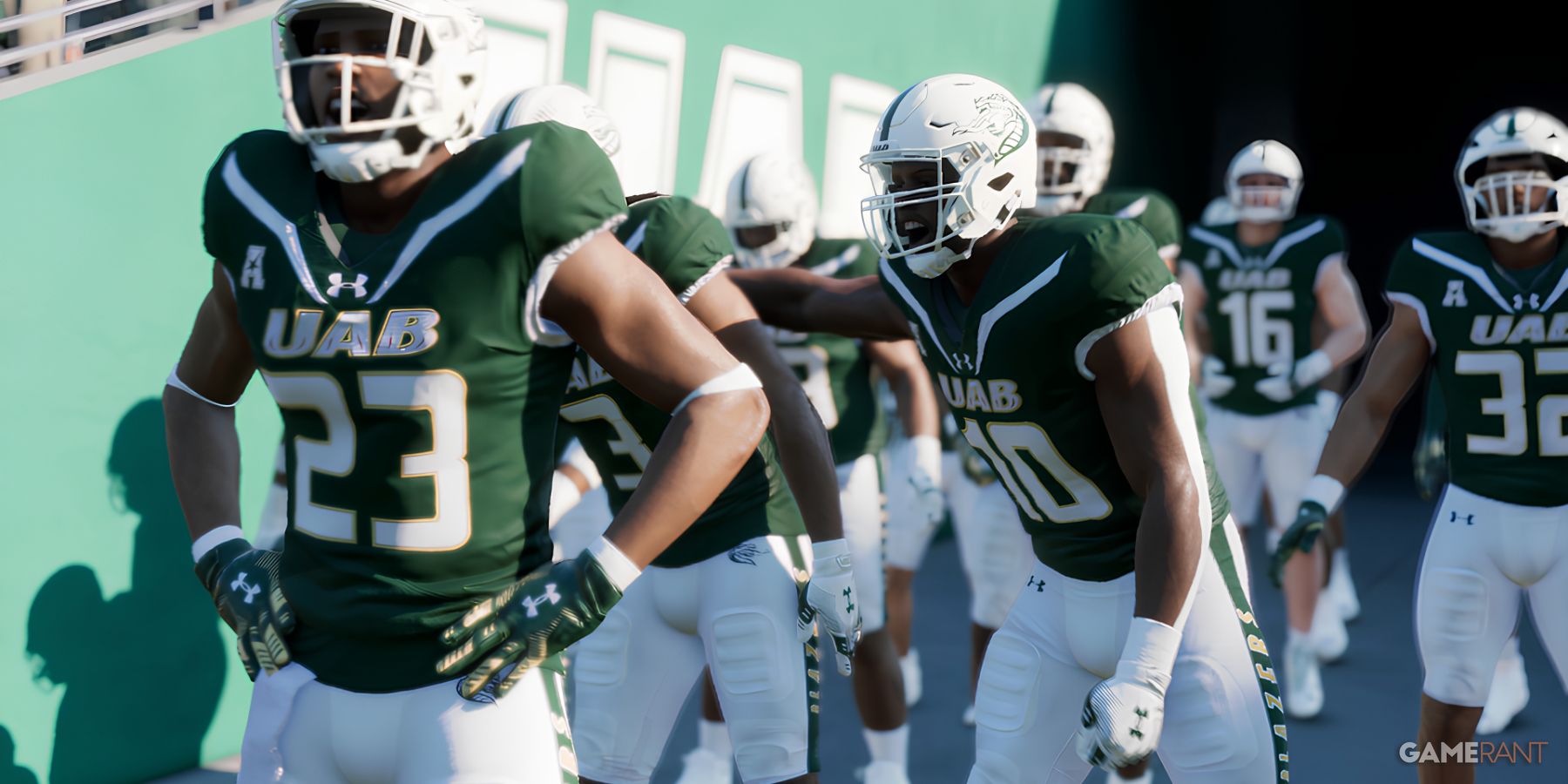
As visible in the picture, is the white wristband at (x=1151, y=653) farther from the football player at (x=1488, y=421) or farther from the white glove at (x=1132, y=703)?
the football player at (x=1488, y=421)

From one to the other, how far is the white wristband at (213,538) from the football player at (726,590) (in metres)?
0.84

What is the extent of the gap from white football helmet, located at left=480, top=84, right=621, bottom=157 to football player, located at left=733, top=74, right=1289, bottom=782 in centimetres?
74

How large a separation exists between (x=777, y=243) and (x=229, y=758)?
2588 mm

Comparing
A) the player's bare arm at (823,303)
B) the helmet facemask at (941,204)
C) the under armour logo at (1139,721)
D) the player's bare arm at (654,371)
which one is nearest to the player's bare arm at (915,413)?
the player's bare arm at (823,303)

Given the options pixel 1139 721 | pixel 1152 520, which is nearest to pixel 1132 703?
pixel 1139 721

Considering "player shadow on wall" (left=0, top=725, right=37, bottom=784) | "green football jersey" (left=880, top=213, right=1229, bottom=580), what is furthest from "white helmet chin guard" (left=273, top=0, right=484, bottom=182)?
"player shadow on wall" (left=0, top=725, right=37, bottom=784)

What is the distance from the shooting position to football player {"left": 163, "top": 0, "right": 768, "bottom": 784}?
1831mm

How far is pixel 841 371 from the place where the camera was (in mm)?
5039

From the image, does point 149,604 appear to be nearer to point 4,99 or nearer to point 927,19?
point 4,99

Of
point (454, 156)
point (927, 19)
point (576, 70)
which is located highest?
point (927, 19)

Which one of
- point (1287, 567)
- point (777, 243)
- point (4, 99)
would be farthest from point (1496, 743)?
point (4, 99)

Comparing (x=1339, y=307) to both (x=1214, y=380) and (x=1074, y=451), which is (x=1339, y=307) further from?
(x=1074, y=451)

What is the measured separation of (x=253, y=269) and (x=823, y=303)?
1.58m

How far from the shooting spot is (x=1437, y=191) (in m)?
12.1
